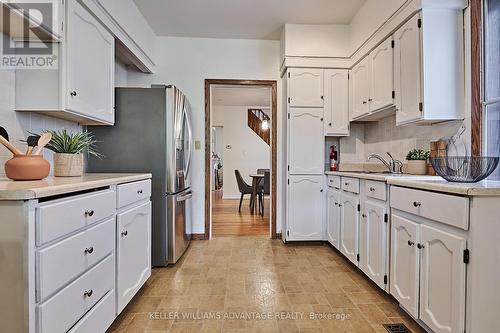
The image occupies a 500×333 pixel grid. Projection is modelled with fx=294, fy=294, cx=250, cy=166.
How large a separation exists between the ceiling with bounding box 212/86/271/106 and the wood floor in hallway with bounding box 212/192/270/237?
2477 mm

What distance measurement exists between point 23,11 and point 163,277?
6.93 feet

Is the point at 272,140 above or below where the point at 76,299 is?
above

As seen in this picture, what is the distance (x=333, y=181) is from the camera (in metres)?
3.28

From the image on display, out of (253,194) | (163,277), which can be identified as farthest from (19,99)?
(253,194)

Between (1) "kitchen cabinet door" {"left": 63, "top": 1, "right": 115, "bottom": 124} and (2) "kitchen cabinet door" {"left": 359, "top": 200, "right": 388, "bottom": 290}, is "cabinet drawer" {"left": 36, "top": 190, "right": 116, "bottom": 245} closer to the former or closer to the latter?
(1) "kitchen cabinet door" {"left": 63, "top": 1, "right": 115, "bottom": 124}

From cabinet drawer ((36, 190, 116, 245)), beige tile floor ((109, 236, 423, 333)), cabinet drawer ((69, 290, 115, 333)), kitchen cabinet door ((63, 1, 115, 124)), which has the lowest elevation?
beige tile floor ((109, 236, 423, 333))

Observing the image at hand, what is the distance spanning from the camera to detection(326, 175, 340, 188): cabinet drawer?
10.3ft

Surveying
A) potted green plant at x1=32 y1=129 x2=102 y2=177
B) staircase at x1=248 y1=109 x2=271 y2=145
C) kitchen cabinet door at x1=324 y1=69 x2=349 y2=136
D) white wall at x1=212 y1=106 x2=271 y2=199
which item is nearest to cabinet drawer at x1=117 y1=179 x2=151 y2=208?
potted green plant at x1=32 y1=129 x2=102 y2=177

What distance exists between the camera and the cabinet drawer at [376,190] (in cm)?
212

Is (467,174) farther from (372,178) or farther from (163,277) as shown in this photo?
(163,277)

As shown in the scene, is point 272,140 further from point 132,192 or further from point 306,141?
point 132,192

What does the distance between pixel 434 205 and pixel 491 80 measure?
3.51ft

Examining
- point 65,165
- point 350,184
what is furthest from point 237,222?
point 65,165

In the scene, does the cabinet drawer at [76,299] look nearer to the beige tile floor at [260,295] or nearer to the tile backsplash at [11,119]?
the beige tile floor at [260,295]
